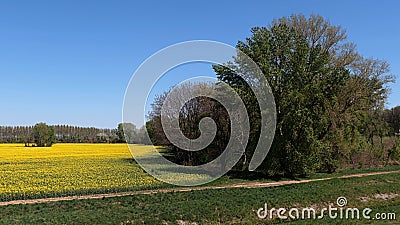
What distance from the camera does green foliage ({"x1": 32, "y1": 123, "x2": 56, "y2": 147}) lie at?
8506 centimetres

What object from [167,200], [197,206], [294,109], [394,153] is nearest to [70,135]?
[394,153]

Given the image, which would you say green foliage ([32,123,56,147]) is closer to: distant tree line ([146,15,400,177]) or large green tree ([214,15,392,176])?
distant tree line ([146,15,400,177])

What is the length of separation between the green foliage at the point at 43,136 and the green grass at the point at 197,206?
73637mm

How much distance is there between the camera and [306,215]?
16812 millimetres

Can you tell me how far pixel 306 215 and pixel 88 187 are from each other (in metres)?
12.8

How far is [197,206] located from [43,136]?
77.4m

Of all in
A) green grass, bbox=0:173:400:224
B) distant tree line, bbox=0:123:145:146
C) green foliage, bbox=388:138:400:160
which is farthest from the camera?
distant tree line, bbox=0:123:145:146

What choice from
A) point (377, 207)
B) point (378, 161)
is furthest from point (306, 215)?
point (378, 161)

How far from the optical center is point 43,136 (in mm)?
85000

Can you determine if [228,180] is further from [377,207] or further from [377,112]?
[377,112]

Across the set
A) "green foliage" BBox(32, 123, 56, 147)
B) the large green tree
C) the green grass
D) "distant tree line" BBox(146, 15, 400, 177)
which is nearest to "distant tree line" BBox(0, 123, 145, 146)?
"green foliage" BBox(32, 123, 56, 147)

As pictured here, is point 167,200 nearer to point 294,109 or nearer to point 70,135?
point 294,109

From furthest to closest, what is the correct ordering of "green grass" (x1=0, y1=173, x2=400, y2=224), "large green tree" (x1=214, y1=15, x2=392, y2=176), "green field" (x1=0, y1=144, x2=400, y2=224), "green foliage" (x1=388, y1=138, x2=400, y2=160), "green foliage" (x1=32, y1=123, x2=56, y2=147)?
"green foliage" (x1=32, y1=123, x2=56, y2=147) → "green foliage" (x1=388, y1=138, x2=400, y2=160) → "large green tree" (x1=214, y1=15, x2=392, y2=176) → "green field" (x1=0, y1=144, x2=400, y2=224) → "green grass" (x1=0, y1=173, x2=400, y2=224)

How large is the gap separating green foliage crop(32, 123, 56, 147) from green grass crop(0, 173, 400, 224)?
7364 centimetres
